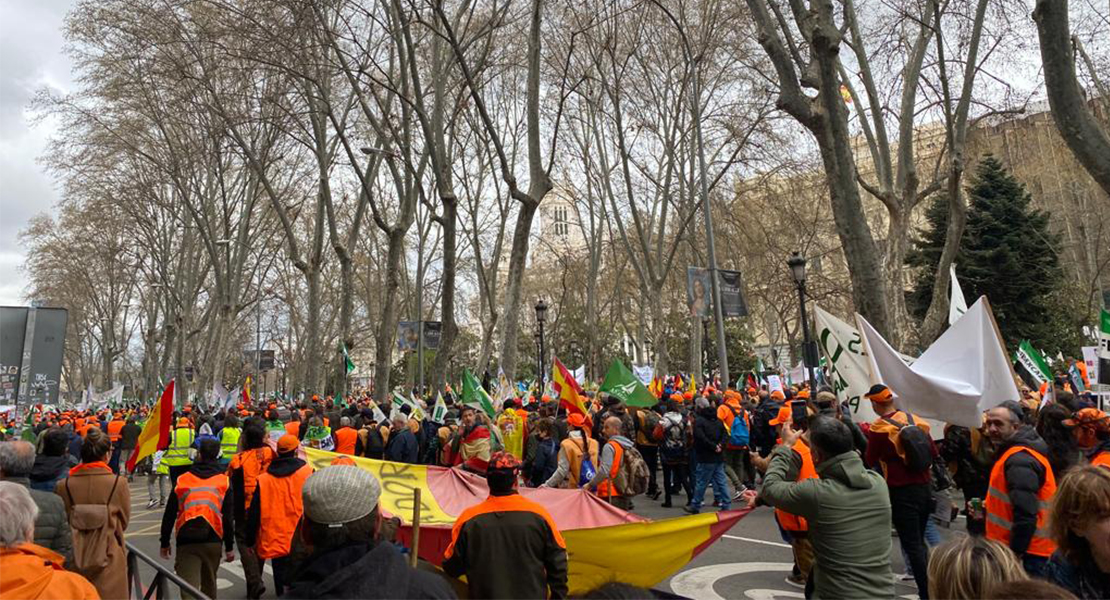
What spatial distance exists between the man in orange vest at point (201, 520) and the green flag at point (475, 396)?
333 inches

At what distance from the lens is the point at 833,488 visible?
394 cm

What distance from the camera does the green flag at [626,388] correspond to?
12.6 meters

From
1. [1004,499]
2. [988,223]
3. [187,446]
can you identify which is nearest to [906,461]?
[1004,499]

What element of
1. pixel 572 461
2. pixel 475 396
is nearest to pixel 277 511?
pixel 572 461

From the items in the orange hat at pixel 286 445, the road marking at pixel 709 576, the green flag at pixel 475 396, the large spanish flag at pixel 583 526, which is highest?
the green flag at pixel 475 396

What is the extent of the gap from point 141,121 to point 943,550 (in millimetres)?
29112

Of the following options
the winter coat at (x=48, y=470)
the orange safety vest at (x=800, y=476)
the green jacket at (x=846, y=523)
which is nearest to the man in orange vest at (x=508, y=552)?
the green jacket at (x=846, y=523)

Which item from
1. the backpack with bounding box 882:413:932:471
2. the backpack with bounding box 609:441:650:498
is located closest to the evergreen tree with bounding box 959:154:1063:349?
the backpack with bounding box 609:441:650:498

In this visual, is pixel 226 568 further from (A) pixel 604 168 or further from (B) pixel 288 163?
(B) pixel 288 163

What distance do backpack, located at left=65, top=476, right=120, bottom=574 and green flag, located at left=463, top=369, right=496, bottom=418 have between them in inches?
376

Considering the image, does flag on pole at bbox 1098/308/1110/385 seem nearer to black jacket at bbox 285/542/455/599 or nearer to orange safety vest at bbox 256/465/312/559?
orange safety vest at bbox 256/465/312/559

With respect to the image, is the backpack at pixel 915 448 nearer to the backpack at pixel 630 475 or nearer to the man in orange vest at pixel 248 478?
the backpack at pixel 630 475

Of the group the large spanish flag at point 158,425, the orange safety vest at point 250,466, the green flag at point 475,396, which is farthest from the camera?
the green flag at point 475,396

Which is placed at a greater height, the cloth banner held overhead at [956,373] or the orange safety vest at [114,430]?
the cloth banner held overhead at [956,373]
